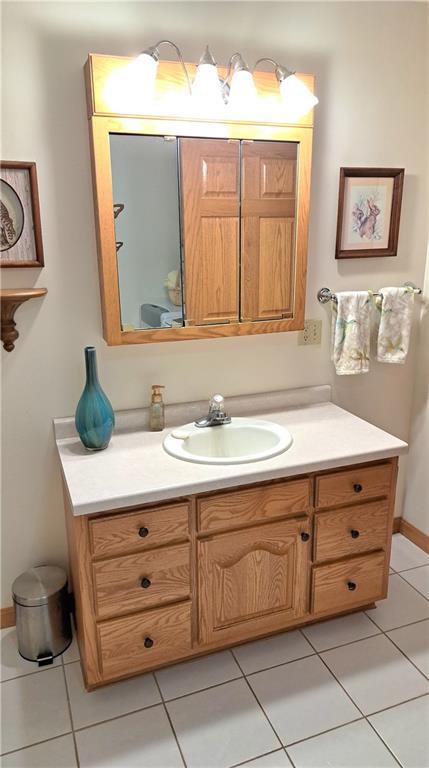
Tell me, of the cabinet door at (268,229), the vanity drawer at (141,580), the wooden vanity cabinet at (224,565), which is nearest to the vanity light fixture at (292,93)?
the cabinet door at (268,229)

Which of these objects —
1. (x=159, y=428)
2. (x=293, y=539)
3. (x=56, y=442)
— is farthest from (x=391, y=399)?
(x=56, y=442)

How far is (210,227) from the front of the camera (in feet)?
6.03

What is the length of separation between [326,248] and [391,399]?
2.47ft

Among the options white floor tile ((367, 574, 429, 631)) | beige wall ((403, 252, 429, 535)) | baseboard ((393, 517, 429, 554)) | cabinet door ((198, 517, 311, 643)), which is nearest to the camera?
cabinet door ((198, 517, 311, 643))

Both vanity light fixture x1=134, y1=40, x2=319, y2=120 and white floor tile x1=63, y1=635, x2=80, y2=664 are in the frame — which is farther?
white floor tile x1=63, y1=635, x2=80, y2=664

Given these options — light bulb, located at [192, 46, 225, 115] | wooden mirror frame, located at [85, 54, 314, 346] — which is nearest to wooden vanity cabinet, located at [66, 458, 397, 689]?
wooden mirror frame, located at [85, 54, 314, 346]

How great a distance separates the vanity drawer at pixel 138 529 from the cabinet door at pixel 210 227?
65 cm

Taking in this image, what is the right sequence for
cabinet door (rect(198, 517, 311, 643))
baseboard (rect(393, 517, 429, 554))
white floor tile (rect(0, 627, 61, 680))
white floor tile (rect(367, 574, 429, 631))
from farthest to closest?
baseboard (rect(393, 517, 429, 554))
white floor tile (rect(367, 574, 429, 631))
white floor tile (rect(0, 627, 61, 680))
cabinet door (rect(198, 517, 311, 643))

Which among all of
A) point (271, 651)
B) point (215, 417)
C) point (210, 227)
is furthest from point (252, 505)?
point (210, 227)

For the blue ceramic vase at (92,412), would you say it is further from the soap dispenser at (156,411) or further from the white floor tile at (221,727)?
the white floor tile at (221,727)

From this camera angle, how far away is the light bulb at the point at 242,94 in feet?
5.49

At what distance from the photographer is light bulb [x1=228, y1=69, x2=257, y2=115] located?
167 centimetres

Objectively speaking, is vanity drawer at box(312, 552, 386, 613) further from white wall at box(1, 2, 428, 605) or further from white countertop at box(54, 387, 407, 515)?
white wall at box(1, 2, 428, 605)

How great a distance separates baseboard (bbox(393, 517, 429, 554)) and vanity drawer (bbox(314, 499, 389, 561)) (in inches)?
25.3
